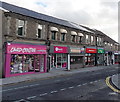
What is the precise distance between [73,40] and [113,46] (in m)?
23.7

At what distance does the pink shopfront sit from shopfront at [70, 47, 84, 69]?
23.9ft

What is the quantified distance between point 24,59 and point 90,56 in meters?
18.9

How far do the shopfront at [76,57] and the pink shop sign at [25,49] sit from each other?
7.63 metres

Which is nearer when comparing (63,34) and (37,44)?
(37,44)

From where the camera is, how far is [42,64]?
2362 centimetres

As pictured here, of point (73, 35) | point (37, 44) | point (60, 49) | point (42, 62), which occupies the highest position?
point (73, 35)

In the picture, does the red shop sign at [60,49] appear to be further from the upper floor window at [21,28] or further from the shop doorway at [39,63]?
the upper floor window at [21,28]

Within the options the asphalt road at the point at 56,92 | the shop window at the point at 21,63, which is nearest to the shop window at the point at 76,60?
the shop window at the point at 21,63

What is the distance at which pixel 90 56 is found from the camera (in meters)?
35.8

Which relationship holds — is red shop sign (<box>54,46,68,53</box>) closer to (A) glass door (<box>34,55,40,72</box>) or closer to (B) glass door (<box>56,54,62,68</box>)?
(B) glass door (<box>56,54,62,68</box>)

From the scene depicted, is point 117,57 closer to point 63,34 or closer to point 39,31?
point 63,34

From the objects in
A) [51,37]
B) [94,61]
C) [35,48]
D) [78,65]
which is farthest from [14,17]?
[94,61]

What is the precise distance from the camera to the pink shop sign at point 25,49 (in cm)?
1869

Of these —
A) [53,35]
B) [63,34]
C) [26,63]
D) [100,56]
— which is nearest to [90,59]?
[100,56]
